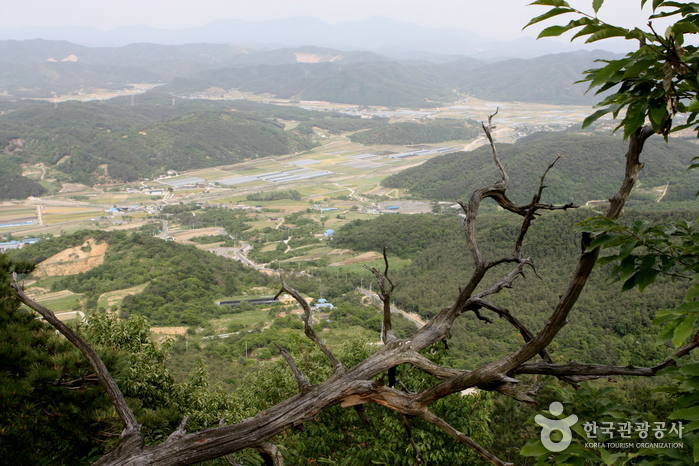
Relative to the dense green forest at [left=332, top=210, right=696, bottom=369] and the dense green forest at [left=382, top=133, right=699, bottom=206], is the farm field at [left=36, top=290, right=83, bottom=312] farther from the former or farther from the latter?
the dense green forest at [left=382, top=133, right=699, bottom=206]

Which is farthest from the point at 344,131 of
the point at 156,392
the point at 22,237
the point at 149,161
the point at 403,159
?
the point at 156,392

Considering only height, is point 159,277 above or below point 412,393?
below

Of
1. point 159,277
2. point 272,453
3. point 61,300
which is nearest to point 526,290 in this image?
point 159,277

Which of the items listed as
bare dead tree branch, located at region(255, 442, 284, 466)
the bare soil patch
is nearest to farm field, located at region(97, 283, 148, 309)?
the bare soil patch

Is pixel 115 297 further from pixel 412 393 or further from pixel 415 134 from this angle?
pixel 415 134

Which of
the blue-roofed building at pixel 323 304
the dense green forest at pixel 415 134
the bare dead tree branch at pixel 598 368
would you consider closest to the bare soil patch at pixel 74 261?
the blue-roofed building at pixel 323 304

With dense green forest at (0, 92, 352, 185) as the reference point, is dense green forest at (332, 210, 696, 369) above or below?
below
